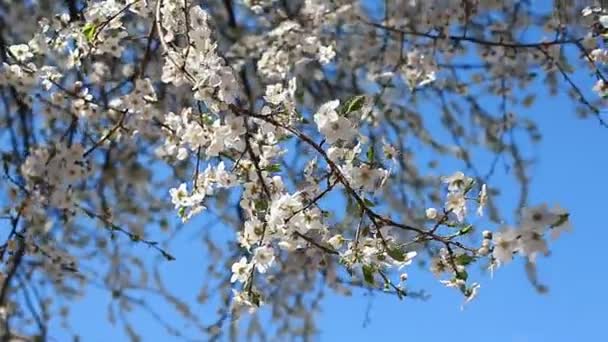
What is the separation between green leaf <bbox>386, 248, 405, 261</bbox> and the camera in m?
1.40

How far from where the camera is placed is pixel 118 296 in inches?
110

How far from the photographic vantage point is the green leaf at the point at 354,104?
53.4 inches

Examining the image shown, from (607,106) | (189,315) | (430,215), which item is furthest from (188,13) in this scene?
(189,315)

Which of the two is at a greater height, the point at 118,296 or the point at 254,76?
the point at 254,76

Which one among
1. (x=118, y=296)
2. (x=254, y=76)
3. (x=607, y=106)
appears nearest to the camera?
(x=607, y=106)

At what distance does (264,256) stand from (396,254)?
0.68 feet

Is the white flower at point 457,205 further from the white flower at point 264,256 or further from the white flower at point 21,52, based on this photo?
the white flower at point 21,52

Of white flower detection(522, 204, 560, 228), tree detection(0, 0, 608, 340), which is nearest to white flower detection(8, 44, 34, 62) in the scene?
tree detection(0, 0, 608, 340)

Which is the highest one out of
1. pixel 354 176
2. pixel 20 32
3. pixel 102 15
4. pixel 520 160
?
pixel 20 32

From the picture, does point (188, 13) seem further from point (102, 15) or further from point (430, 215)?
point (430, 215)

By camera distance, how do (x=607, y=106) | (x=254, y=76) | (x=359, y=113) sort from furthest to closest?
(x=254, y=76), (x=607, y=106), (x=359, y=113)

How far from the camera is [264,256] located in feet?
4.77

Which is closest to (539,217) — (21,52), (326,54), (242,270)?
(242,270)

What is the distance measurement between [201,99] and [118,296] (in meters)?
1.46
